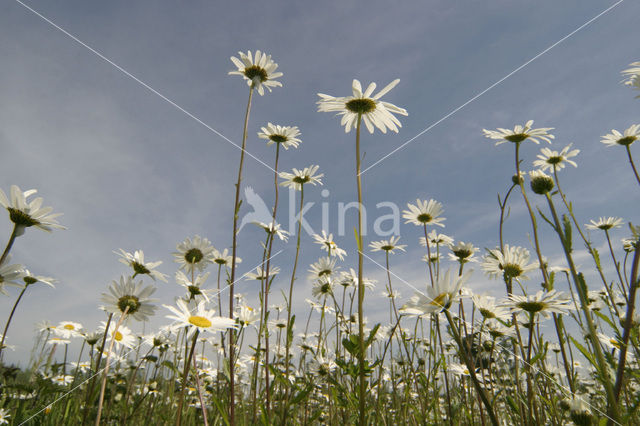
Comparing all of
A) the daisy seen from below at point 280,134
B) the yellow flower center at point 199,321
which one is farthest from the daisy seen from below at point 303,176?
the yellow flower center at point 199,321

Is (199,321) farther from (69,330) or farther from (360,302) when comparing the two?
(69,330)

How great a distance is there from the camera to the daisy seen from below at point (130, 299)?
5.32 feet

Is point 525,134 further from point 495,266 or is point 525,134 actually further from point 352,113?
point 352,113

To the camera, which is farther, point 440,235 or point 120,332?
point 440,235

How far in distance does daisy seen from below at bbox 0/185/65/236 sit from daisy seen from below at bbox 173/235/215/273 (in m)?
1.29

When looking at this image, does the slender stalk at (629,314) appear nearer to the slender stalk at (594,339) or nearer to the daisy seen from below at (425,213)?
the slender stalk at (594,339)

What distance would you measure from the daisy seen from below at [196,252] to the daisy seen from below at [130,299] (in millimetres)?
1012

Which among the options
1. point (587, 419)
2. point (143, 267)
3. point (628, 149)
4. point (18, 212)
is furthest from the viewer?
point (628, 149)

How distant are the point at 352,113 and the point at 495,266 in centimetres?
158

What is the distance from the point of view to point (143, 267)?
2.06 meters

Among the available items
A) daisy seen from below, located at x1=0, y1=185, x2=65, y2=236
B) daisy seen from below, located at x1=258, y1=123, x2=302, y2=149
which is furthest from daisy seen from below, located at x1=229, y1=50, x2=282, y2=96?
daisy seen from below, located at x1=0, y1=185, x2=65, y2=236

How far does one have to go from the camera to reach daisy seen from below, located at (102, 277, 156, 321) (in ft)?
5.32

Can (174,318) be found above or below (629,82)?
below

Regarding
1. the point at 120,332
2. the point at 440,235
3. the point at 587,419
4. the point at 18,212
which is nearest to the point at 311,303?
the point at 440,235
